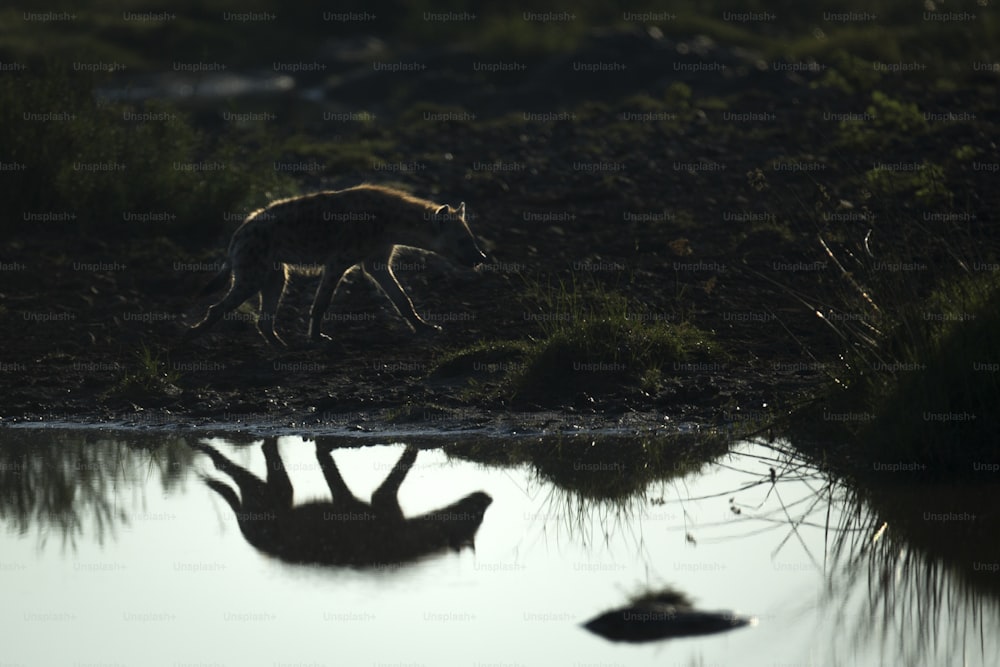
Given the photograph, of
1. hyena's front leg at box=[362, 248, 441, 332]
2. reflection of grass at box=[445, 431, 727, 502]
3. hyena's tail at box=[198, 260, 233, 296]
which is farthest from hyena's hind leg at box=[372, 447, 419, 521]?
hyena's tail at box=[198, 260, 233, 296]

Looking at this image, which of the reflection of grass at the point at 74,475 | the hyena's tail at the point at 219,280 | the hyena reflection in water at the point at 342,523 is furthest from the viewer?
the hyena's tail at the point at 219,280

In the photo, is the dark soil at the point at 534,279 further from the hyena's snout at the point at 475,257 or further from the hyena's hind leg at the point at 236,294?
the hyena's snout at the point at 475,257

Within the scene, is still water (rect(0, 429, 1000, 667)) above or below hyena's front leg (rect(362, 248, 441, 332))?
below

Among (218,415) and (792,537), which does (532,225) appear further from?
(792,537)

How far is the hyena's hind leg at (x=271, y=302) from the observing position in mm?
11234

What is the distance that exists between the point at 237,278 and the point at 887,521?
573 cm

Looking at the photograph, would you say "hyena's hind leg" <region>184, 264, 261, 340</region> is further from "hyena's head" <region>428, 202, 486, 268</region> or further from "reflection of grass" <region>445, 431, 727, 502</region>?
"reflection of grass" <region>445, 431, 727, 502</region>

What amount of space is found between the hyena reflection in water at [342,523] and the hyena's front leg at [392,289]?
3118mm

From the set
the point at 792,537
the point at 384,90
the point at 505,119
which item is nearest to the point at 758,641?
the point at 792,537

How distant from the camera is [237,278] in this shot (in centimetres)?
1141

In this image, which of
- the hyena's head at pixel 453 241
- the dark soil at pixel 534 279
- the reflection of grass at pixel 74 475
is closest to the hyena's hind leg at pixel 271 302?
the dark soil at pixel 534 279

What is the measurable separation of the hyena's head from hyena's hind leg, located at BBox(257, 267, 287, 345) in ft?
3.74

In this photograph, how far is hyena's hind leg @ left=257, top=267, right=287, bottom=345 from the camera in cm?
1123

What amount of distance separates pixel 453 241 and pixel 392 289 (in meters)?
0.65
